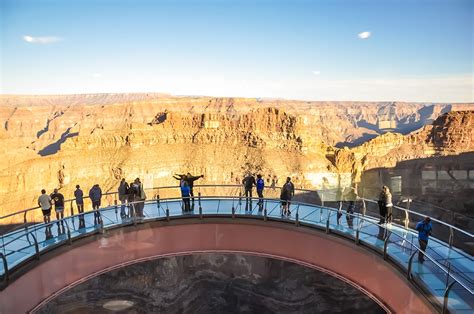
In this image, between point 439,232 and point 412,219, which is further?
point 412,219

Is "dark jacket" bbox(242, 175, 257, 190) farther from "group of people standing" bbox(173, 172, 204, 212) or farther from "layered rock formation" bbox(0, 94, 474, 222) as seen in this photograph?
"layered rock formation" bbox(0, 94, 474, 222)

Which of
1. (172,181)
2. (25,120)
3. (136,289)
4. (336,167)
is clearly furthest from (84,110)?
(136,289)

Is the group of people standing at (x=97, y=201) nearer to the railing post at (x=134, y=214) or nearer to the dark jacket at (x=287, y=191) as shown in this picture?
the railing post at (x=134, y=214)

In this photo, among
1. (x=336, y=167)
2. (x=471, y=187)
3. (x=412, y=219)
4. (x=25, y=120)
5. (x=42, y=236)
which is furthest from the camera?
(x=25, y=120)

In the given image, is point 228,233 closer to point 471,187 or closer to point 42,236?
point 42,236

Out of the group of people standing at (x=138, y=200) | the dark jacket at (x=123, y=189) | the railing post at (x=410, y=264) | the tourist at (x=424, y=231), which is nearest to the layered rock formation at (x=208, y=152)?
the group of people standing at (x=138, y=200)

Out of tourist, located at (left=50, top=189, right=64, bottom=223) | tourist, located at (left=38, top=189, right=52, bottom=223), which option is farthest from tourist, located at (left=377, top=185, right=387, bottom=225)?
tourist, located at (left=38, top=189, right=52, bottom=223)

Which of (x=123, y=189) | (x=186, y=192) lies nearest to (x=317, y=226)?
(x=186, y=192)

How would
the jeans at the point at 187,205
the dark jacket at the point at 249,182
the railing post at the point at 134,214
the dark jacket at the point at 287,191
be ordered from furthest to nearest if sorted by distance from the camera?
the dark jacket at the point at 249,182, the jeans at the point at 187,205, the dark jacket at the point at 287,191, the railing post at the point at 134,214
